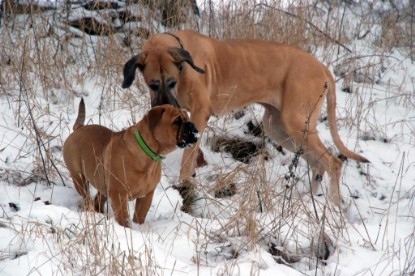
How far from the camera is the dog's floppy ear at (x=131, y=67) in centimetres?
494

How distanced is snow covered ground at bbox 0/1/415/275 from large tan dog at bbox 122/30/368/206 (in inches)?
12.8

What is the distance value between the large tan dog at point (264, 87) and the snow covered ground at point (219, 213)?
0.33 m

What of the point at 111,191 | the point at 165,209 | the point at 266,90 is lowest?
the point at 165,209

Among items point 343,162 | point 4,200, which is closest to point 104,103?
point 4,200

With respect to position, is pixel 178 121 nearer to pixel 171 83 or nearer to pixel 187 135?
pixel 187 135

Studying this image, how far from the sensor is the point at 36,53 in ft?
22.9

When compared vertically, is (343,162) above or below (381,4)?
below

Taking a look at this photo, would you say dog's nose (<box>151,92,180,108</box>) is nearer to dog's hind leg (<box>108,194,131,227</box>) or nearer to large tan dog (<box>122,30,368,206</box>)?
large tan dog (<box>122,30,368,206</box>)

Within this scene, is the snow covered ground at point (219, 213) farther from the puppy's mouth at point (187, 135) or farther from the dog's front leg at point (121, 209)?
the puppy's mouth at point (187, 135)

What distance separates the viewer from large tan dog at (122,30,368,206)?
554 centimetres

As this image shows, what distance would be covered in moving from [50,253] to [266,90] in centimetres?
317

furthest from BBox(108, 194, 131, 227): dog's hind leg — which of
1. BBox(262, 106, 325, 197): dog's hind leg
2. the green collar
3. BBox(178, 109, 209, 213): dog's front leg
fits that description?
BBox(262, 106, 325, 197): dog's hind leg

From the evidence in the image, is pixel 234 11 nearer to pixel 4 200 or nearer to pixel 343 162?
pixel 343 162

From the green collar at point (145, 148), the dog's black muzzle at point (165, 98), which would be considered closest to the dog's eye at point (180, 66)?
the dog's black muzzle at point (165, 98)
